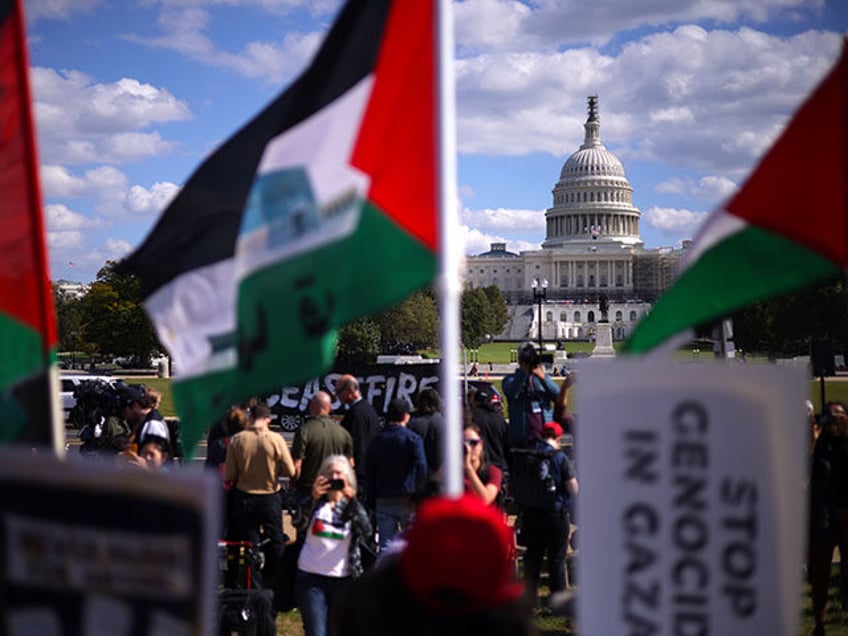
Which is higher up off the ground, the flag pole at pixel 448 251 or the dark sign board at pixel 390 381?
the flag pole at pixel 448 251

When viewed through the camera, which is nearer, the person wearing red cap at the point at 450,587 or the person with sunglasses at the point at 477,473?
the person wearing red cap at the point at 450,587

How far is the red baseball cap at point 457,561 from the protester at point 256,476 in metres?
5.72

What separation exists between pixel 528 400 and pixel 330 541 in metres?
2.73

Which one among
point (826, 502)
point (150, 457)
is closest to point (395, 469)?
point (150, 457)

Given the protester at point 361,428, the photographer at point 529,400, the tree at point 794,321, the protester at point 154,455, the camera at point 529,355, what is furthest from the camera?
the tree at point 794,321

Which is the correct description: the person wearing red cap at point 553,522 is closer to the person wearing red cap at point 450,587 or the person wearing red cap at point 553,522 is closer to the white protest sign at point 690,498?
the white protest sign at point 690,498

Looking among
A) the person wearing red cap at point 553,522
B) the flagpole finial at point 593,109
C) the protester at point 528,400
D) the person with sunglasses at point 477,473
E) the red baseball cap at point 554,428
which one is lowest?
the person wearing red cap at point 553,522

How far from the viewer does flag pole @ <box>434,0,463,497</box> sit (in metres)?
3.40

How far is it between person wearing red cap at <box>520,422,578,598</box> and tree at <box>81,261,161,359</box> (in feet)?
171

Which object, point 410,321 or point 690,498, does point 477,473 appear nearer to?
point 690,498

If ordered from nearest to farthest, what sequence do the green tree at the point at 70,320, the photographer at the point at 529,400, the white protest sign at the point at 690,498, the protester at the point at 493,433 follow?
1. the white protest sign at the point at 690,498
2. the photographer at the point at 529,400
3. the protester at the point at 493,433
4. the green tree at the point at 70,320

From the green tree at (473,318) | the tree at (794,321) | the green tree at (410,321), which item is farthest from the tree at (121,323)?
the tree at (794,321)

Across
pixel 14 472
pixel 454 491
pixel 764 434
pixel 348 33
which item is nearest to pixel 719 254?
pixel 764 434

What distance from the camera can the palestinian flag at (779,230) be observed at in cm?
344
